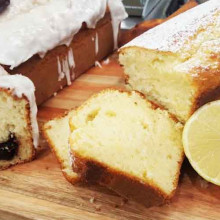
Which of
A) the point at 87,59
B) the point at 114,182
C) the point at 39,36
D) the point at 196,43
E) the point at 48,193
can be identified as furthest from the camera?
the point at 87,59

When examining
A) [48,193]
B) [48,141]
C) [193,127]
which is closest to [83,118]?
[48,141]

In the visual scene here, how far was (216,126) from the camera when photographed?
1811 mm

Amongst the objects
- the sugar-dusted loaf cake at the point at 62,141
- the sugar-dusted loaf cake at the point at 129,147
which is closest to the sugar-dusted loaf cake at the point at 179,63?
the sugar-dusted loaf cake at the point at 129,147

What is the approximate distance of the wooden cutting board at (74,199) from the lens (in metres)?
1.75

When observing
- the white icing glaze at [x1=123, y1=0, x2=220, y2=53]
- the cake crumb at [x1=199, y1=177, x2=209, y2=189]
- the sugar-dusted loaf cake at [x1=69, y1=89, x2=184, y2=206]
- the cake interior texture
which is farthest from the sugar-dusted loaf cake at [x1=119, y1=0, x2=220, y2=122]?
the cake interior texture

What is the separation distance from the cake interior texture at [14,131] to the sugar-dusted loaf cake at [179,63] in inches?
27.5

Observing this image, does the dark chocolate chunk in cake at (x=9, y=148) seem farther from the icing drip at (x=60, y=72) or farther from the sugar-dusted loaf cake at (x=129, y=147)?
the icing drip at (x=60, y=72)

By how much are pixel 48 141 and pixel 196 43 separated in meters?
0.98

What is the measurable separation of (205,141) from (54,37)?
1270 millimetres

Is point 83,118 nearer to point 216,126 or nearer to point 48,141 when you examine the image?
point 48,141

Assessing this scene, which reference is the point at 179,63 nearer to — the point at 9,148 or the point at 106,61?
the point at 9,148

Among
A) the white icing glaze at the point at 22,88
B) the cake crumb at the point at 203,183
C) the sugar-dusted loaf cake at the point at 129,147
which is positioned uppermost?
the white icing glaze at the point at 22,88

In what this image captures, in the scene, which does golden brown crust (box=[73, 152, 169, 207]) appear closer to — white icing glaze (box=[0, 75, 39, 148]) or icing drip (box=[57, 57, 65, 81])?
white icing glaze (box=[0, 75, 39, 148])

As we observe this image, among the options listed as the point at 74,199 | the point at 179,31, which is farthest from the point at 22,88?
the point at 179,31
